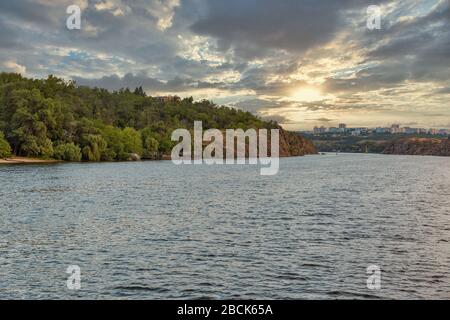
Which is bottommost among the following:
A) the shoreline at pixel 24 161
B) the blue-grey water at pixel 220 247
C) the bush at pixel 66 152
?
the blue-grey water at pixel 220 247

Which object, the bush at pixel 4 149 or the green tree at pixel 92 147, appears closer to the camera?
the bush at pixel 4 149

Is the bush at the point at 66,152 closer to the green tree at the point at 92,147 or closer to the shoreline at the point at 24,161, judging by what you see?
the shoreline at the point at 24,161

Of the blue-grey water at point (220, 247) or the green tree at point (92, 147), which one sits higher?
the green tree at point (92, 147)

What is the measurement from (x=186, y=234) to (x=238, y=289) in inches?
580

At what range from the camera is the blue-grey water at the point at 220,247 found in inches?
934

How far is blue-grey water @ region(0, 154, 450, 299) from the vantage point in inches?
934

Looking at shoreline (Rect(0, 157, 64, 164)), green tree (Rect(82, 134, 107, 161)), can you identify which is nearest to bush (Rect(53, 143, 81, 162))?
shoreline (Rect(0, 157, 64, 164))

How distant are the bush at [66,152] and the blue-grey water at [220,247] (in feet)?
330

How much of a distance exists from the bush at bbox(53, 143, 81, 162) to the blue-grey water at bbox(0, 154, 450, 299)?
330ft

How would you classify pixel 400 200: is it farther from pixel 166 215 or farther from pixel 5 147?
pixel 5 147

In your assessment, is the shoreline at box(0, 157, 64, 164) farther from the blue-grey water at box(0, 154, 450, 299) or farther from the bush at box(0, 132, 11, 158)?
the blue-grey water at box(0, 154, 450, 299)

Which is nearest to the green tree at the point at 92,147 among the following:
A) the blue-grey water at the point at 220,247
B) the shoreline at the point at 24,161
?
the shoreline at the point at 24,161
